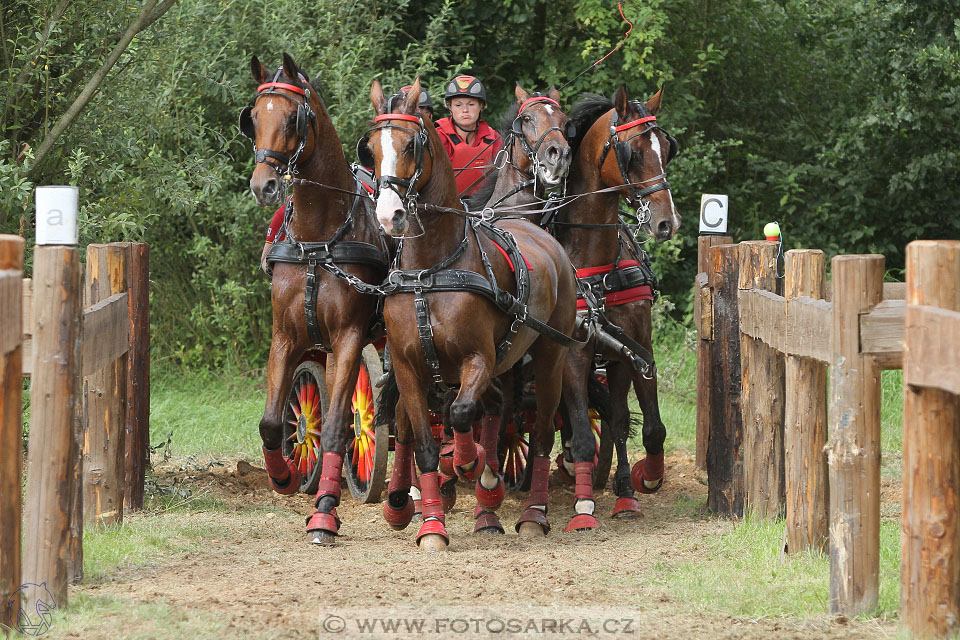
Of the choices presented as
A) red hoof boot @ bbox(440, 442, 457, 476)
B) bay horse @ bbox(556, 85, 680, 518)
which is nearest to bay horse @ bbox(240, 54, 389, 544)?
red hoof boot @ bbox(440, 442, 457, 476)

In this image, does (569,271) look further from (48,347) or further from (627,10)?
(627,10)

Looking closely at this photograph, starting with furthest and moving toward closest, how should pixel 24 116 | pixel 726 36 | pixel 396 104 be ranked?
pixel 726 36 < pixel 24 116 < pixel 396 104

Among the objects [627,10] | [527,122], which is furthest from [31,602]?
[627,10]

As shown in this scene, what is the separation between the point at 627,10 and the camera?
12.4 meters

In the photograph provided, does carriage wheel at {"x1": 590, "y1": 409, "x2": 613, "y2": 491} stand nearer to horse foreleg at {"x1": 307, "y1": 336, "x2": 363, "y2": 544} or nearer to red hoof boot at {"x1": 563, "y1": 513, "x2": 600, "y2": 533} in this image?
red hoof boot at {"x1": 563, "y1": 513, "x2": 600, "y2": 533}

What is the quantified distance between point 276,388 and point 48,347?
215 centimetres

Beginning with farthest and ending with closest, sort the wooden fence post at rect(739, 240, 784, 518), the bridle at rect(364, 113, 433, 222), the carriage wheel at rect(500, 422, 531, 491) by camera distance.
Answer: the carriage wheel at rect(500, 422, 531, 491) → the wooden fence post at rect(739, 240, 784, 518) → the bridle at rect(364, 113, 433, 222)

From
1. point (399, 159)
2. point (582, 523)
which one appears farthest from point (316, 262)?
point (582, 523)

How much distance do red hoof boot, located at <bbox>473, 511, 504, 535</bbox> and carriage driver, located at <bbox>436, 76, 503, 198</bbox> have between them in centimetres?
234

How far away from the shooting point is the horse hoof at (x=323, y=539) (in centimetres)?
607

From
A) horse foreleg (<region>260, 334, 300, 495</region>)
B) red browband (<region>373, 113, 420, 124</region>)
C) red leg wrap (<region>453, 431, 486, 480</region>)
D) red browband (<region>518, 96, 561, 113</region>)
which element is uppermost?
red browband (<region>518, 96, 561, 113</region>)

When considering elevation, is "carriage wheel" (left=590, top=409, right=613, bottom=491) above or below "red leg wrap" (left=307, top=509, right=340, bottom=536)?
above

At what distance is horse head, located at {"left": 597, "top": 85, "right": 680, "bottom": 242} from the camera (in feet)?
22.3

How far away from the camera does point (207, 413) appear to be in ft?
34.9
